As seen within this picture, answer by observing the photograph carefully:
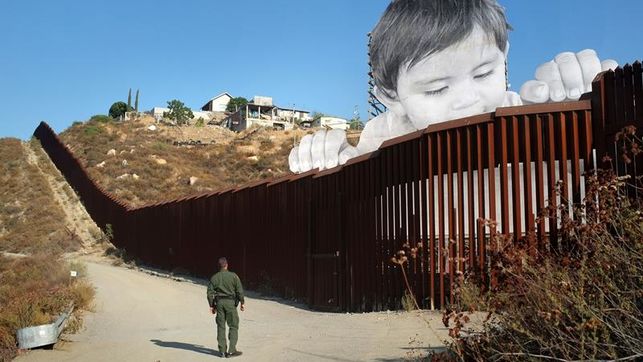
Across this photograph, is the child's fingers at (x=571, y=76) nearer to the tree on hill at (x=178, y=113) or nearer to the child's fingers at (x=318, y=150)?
the child's fingers at (x=318, y=150)

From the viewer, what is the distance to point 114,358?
1016 centimetres

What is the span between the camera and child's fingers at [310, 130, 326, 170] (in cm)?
2050

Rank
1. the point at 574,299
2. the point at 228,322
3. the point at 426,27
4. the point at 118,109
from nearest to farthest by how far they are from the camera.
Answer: the point at 574,299, the point at 228,322, the point at 426,27, the point at 118,109

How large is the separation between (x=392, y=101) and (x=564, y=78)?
475cm

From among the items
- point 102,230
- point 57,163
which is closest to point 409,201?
point 102,230

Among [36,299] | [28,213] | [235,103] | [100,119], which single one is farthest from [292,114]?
[36,299]

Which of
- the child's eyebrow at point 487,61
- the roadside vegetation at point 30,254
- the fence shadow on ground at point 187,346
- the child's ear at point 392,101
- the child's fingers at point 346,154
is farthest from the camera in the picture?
the child's fingers at point 346,154

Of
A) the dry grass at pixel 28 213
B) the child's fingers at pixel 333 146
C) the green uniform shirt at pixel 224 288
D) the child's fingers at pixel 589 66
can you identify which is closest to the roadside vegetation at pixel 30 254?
the dry grass at pixel 28 213

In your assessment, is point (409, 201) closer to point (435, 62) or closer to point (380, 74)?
point (435, 62)

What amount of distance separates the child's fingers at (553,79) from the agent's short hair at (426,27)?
1.63 meters

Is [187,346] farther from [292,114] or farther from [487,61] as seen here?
[292,114]

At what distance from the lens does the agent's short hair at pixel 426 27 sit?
17.4 metres

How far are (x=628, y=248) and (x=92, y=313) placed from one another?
1269cm

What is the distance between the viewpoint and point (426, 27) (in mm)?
17688
